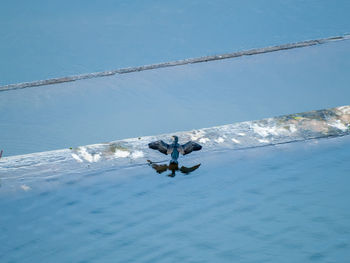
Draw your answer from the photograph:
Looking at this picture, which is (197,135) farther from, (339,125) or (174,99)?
(339,125)

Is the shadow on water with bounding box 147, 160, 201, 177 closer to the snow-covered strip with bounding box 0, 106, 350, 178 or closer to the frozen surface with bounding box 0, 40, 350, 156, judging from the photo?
the snow-covered strip with bounding box 0, 106, 350, 178

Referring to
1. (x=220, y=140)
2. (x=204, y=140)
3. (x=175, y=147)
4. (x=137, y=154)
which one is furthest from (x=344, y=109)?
(x=137, y=154)

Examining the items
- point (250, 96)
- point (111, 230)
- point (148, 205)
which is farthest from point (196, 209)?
point (250, 96)

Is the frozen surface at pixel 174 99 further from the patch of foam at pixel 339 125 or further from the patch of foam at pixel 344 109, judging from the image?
the patch of foam at pixel 339 125

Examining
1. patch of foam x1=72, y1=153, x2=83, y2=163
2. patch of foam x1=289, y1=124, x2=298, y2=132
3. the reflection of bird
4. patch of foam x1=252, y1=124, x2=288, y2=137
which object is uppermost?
patch of foam x1=289, y1=124, x2=298, y2=132

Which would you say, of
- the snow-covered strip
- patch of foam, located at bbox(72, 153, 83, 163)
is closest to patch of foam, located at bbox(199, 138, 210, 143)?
the snow-covered strip

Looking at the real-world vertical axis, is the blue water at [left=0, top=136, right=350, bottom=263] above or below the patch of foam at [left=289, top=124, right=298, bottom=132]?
below
